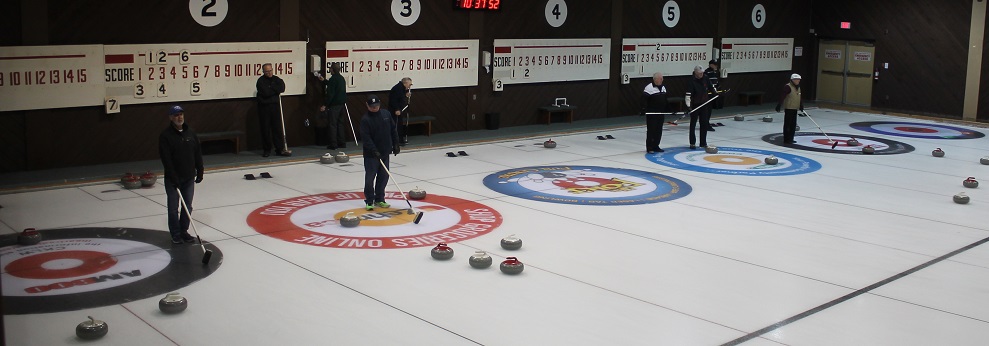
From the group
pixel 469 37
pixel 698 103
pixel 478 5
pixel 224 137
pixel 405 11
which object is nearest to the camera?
pixel 224 137

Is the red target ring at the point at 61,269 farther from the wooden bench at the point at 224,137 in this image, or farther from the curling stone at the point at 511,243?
the wooden bench at the point at 224,137

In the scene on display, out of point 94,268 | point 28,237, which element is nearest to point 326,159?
point 28,237

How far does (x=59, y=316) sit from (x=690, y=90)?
14.2 m

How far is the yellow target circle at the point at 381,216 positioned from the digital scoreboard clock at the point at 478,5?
8518 millimetres

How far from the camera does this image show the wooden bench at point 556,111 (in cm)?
2256

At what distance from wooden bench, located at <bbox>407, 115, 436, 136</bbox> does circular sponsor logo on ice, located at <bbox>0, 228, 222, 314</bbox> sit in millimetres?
9037

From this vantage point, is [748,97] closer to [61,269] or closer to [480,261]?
[480,261]

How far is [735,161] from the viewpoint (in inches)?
698

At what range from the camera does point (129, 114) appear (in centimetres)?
1609

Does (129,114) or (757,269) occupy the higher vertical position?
(129,114)

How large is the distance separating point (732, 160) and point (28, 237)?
12325 millimetres

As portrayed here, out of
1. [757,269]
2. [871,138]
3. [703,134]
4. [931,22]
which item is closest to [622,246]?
[757,269]

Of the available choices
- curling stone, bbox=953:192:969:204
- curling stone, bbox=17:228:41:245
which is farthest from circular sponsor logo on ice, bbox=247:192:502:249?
curling stone, bbox=953:192:969:204

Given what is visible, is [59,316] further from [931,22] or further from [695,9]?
[931,22]
